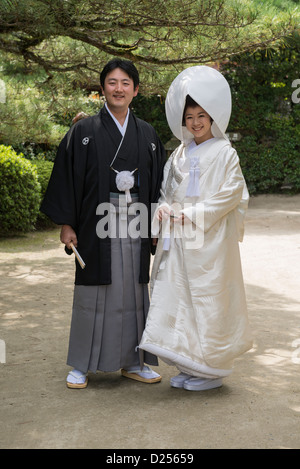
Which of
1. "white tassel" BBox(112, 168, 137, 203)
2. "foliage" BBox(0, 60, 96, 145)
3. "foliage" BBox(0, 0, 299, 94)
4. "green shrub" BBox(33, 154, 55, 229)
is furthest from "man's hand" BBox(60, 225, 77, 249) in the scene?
"green shrub" BBox(33, 154, 55, 229)

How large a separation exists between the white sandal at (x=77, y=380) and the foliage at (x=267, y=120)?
8567 millimetres

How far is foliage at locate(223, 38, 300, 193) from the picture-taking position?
11.2 m

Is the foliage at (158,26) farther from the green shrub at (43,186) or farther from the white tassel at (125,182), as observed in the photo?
the green shrub at (43,186)

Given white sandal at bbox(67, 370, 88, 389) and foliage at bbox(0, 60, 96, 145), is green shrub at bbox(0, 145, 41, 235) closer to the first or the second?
foliage at bbox(0, 60, 96, 145)

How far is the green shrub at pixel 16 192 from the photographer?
25.3 ft

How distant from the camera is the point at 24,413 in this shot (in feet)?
9.73

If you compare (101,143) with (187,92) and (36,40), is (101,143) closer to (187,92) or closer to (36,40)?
(187,92)

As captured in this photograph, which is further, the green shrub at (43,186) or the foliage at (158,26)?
the green shrub at (43,186)

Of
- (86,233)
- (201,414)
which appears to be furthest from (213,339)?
(86,233)

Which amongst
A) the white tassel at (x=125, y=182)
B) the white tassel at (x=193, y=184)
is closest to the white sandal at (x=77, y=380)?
the white tassel at (x=125, y=182)

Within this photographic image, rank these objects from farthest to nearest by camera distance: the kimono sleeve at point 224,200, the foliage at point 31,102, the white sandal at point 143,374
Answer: the foliage at point 31,102
the white sandal at point 143,374
the kimono sleeve at point 224,200

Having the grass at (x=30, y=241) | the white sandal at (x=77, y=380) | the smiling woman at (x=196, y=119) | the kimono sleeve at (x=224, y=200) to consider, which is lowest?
the white sandal at (x=77, y=380)

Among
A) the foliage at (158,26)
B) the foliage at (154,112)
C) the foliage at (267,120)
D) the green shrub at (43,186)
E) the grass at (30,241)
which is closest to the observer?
the foliage at (158,26)

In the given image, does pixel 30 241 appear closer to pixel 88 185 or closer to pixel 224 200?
pixel 88 185
